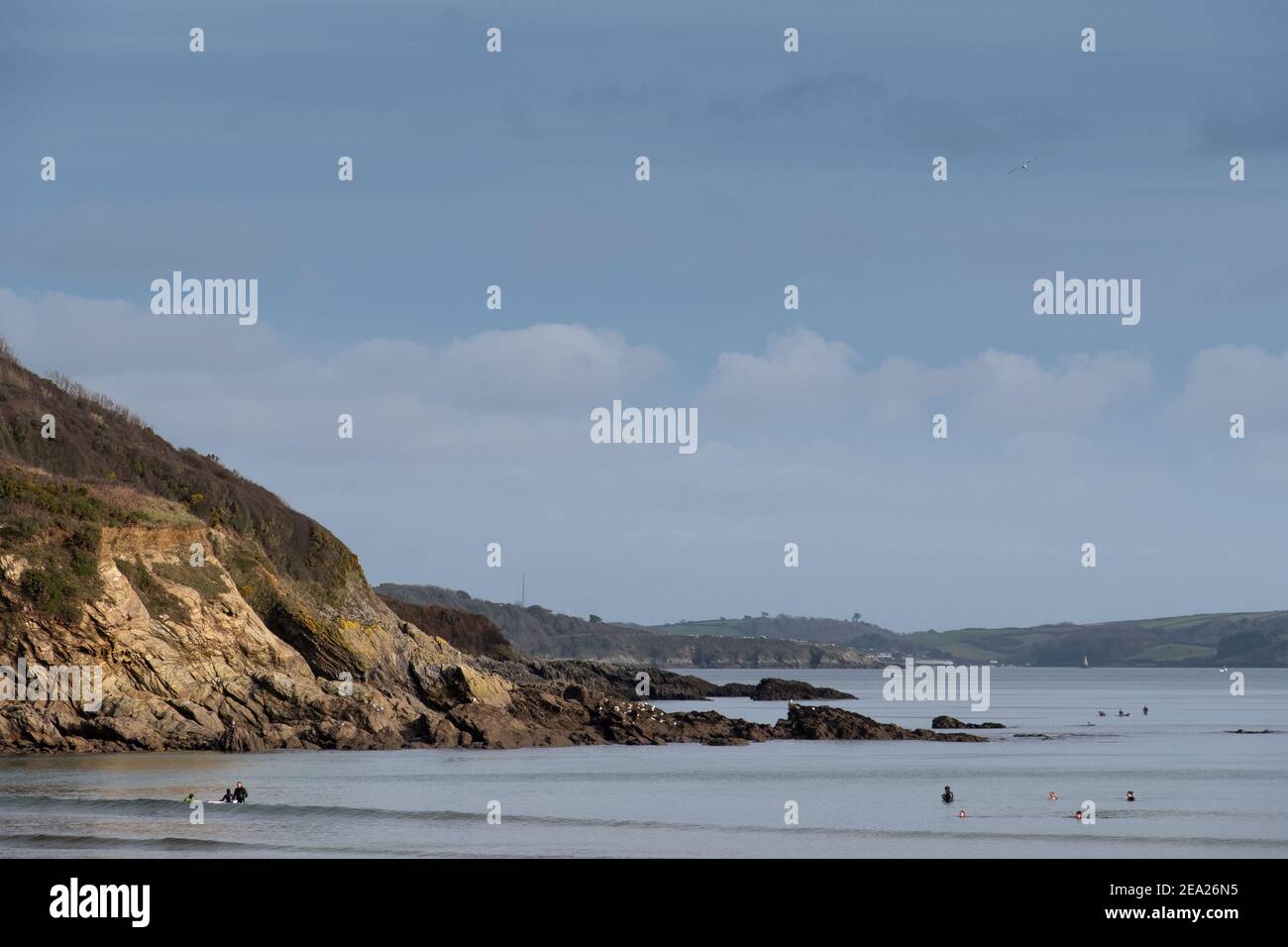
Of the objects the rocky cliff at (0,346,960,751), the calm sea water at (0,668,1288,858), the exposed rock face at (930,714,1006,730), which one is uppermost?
the rocky cliff at (0,346,960,751)

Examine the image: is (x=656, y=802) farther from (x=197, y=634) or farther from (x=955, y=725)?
(x=955, y=725)

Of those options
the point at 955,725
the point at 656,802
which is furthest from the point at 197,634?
the point at 955,725

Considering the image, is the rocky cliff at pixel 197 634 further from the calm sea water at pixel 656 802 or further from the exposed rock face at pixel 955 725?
the exposed rock face at pixel 955 725

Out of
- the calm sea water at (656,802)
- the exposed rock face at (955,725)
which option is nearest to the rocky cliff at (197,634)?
the calm sea water at (656,802)

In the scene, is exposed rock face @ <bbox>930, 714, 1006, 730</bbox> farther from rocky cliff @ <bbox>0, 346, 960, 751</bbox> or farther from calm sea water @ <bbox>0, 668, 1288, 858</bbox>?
calm sea water @ <bbox>0, 668, 1288, 858</bbox>

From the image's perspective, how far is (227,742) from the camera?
60.1 m

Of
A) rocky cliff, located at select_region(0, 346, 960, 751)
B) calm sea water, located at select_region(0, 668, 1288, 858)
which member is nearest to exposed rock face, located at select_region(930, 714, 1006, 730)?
rocky cliff, located at select_region(0, 346, 960, 751)

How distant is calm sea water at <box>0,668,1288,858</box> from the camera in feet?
131

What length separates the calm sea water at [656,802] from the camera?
131 ft
